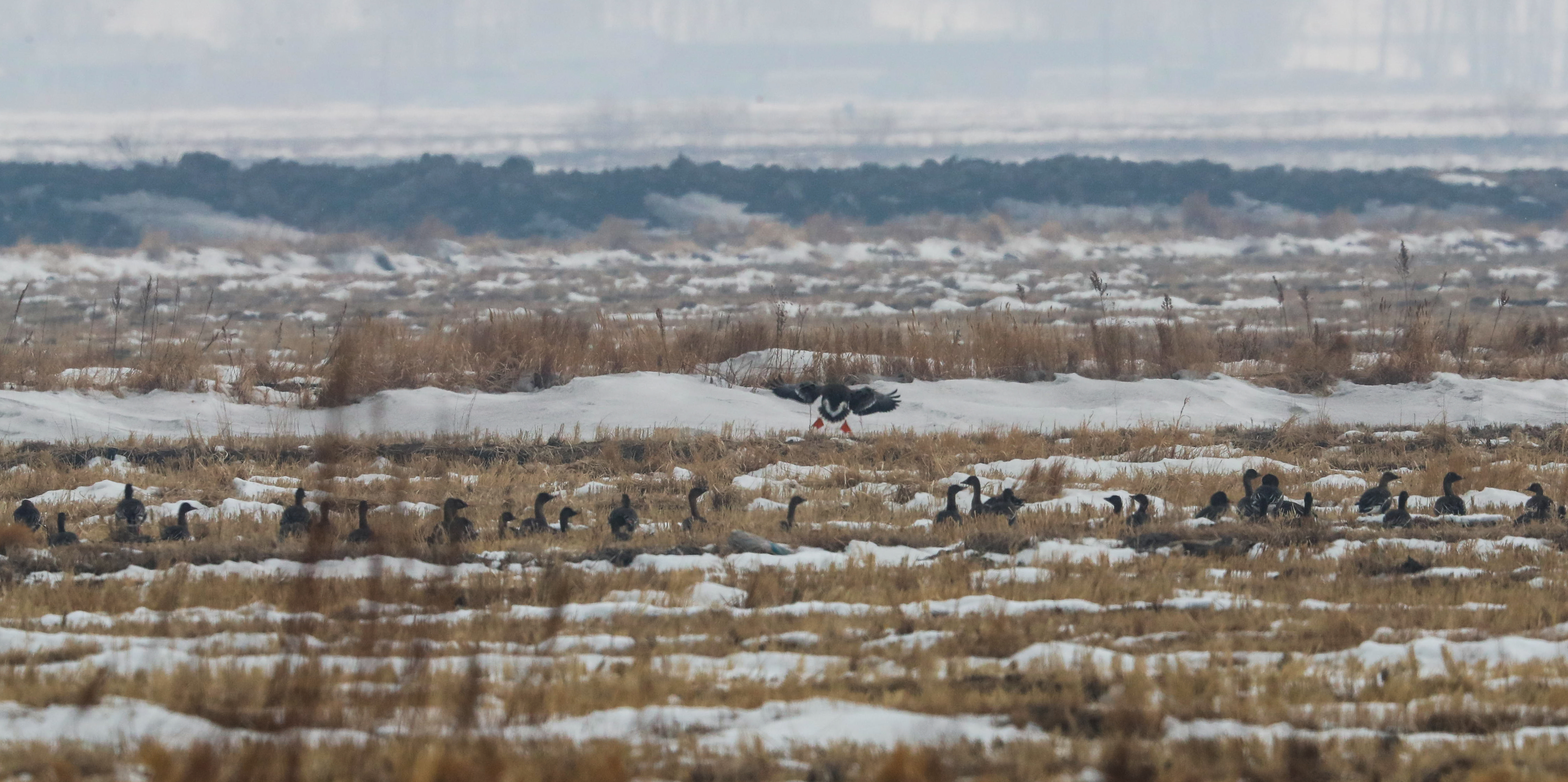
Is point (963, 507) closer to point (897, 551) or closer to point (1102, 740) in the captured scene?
point (897, 551)

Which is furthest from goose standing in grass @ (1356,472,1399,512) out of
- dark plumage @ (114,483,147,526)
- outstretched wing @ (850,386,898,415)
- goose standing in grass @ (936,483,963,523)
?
dark plumage @ (114,483,147,526)

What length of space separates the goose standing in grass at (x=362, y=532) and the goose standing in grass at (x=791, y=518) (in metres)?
2.45

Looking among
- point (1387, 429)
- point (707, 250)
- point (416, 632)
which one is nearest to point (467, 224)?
point (707, 250)

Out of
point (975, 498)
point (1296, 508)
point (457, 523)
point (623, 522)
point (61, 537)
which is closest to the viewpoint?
point (457, 523)

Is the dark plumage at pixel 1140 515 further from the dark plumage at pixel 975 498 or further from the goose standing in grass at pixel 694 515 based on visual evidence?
the goose standing in grass at pixel 694 515

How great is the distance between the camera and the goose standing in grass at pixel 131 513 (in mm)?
9320

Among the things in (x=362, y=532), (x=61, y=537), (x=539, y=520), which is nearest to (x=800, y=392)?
(x=539, y=520)

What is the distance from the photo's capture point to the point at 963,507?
1070 cm

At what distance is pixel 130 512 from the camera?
9.36m

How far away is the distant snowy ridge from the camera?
15.7m

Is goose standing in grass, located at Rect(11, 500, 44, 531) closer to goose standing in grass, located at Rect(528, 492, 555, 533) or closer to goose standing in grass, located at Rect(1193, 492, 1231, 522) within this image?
goose standing in grass, located at Rect(528, 492, 555, 533)

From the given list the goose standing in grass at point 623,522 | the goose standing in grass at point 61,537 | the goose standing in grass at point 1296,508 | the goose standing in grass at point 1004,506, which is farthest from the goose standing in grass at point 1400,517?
the goose standing in grass at point 61,537

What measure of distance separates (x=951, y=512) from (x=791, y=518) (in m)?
1.09

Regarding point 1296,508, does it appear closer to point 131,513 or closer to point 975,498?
point 975,498
